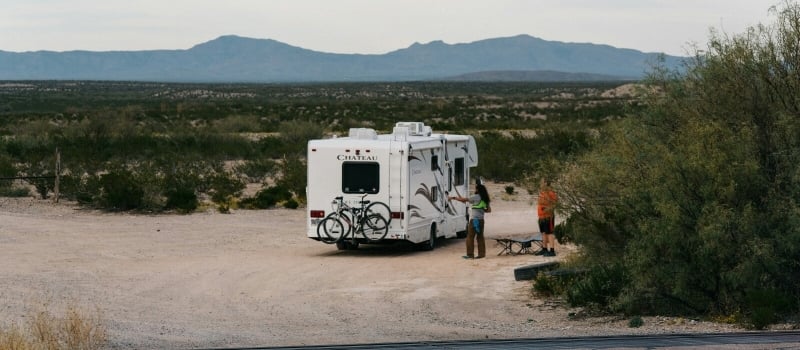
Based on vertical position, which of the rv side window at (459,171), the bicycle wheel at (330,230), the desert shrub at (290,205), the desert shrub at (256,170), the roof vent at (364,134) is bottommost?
the desert shrub at (256,170)

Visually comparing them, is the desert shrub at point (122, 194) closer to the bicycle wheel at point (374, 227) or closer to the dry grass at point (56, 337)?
the bicycle wheel at point (374, 227)

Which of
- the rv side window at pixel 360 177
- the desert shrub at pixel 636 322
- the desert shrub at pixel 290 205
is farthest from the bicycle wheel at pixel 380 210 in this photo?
the desert shrub at pixel 290 205

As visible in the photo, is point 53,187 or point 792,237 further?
point 53,187

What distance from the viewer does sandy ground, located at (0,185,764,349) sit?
13.1 m

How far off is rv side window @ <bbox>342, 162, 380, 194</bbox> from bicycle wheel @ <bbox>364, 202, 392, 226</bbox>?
0.22m

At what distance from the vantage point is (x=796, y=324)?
505 inches

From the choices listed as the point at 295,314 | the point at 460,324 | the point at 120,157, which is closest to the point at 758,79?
the point at 460,324

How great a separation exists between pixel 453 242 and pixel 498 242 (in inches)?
81.5

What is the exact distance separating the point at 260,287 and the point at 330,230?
3337 mm

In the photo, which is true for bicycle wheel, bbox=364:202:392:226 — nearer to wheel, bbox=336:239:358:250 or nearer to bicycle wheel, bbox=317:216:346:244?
bicycle wheel, bbox=317:216:346:244

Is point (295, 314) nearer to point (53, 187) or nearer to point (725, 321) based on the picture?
point (725, 321)

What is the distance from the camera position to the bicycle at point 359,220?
1994 cm

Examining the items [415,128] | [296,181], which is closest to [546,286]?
[415,128]

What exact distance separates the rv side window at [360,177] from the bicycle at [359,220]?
16cm
